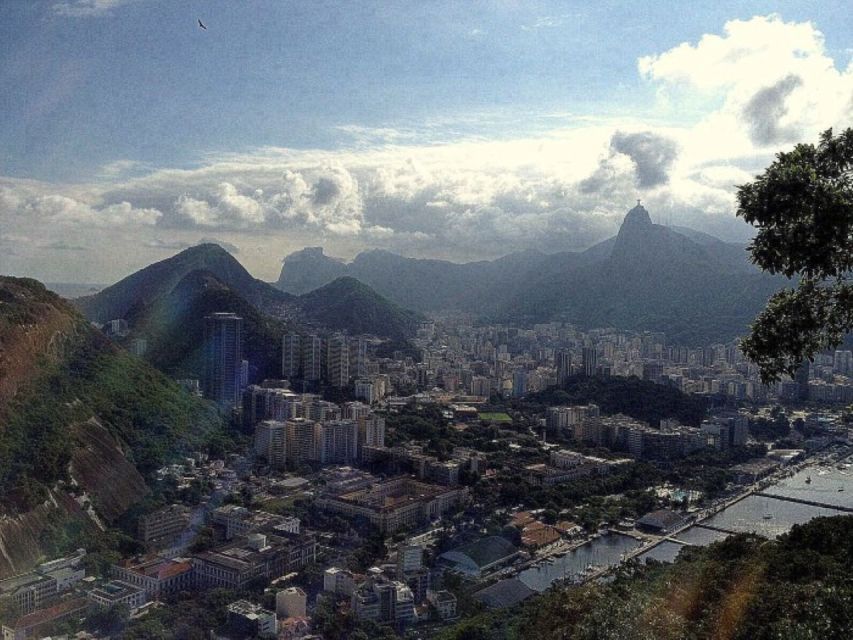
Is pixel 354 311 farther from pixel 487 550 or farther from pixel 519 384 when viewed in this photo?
pixel 487 550

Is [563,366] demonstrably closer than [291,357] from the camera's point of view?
No

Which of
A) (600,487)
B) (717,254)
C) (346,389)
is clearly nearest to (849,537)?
(600,487)

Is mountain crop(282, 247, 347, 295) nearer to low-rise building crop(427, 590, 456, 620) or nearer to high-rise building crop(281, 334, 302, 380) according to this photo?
high-rise building crop(281, 334, 302, 380)

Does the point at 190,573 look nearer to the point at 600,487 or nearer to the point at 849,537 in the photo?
the point at 849,537

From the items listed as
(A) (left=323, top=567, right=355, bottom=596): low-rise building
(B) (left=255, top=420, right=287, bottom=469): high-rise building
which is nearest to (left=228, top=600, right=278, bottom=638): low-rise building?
(A) (left=323, top=567, right=355, bottom=596): low-rise building

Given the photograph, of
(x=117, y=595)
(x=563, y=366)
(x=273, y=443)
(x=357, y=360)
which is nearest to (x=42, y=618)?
(x=117, y=595)

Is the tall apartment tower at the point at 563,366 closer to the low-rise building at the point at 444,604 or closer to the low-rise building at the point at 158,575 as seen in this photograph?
the low-rise building at the point at 444,604
